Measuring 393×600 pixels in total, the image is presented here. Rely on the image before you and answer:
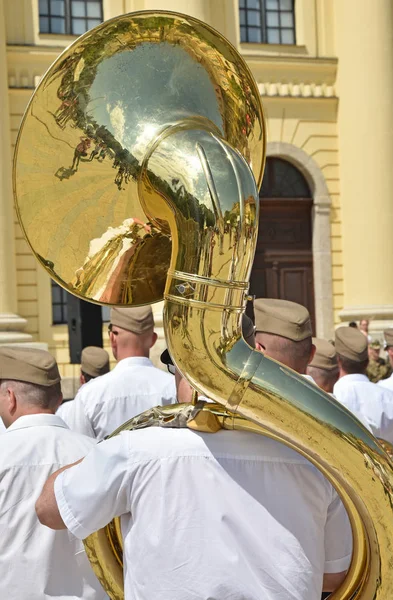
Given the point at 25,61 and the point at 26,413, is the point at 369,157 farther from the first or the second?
the point at 26,413

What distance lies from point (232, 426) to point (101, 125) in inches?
36.4

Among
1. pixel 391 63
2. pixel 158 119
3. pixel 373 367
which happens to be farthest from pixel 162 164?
pixel 391 63

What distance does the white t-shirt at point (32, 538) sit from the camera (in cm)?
303

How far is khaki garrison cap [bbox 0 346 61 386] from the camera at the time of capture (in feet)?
10.4

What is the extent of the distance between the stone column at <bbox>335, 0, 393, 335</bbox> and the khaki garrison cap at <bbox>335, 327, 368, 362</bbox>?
1108 centimetres

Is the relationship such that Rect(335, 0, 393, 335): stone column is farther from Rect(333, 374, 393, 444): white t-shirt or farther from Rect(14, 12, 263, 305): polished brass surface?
Rect(14, 12, 263, 305): polished brass surface

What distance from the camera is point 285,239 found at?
58.7 ft

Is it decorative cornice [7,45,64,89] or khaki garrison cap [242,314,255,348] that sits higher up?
decorative cornice [7,45,64,89]

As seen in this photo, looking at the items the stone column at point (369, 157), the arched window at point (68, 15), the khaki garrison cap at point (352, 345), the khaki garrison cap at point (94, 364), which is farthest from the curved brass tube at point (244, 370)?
the arched window at point (68, 15)

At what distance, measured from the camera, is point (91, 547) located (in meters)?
2.57

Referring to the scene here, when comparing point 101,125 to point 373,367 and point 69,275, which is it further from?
point 373,367

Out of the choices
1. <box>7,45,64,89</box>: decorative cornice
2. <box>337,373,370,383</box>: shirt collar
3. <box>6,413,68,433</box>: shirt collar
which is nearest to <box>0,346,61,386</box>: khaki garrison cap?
<box>6,413,68,433</box>: shirt collar

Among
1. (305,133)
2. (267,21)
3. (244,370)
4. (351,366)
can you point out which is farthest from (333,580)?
(267,21)

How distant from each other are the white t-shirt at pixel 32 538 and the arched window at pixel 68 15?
1461cm
